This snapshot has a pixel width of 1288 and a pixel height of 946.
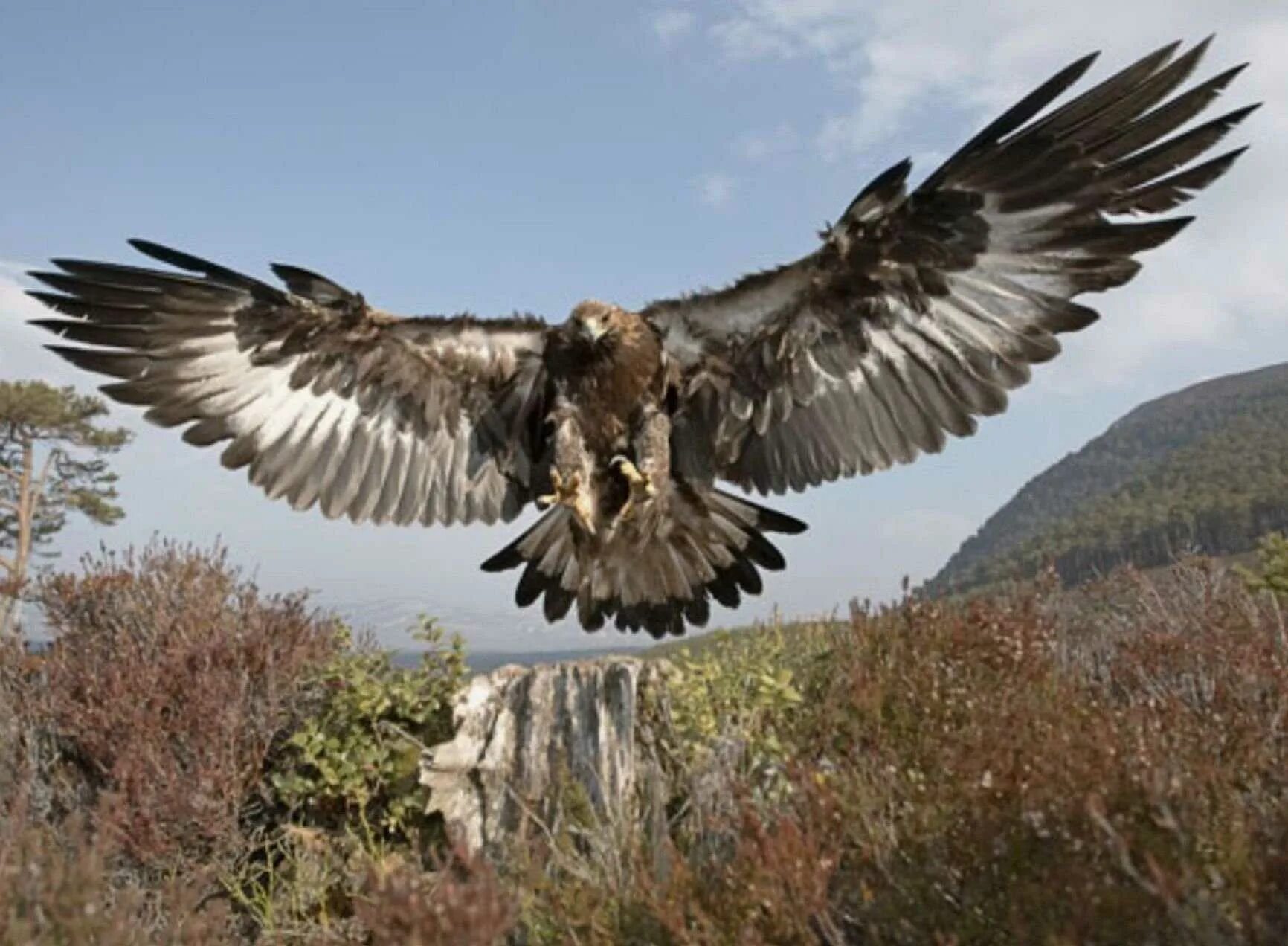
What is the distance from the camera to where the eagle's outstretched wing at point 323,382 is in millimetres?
5898

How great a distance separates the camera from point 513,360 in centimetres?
633

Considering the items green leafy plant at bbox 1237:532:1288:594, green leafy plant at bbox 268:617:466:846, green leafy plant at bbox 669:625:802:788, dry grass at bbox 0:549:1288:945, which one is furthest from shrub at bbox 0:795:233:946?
green leafy plant at bbox 1237:532:1288:594

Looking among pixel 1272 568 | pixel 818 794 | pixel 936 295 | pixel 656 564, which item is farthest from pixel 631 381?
pixel 1272 568

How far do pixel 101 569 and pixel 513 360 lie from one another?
3550 mm

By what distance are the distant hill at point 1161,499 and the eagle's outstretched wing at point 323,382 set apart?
9.61 ft

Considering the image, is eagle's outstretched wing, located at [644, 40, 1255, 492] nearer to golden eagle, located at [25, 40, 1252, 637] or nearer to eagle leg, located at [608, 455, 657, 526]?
golden eagle, located at [25, 40, 1252, 637]

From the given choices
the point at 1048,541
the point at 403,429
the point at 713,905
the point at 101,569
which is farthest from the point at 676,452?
the point at 1048,541

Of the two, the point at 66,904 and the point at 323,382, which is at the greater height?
the point at 323,382

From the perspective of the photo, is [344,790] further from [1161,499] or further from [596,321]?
[1161,499]

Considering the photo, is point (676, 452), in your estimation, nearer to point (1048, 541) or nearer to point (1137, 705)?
point (1137, 705)

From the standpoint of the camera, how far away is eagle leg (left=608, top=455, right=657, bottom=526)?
5953mm

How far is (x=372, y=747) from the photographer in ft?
20.0

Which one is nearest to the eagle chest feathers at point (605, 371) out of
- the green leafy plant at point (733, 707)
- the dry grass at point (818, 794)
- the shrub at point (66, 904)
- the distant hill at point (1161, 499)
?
the green leafy plant at point (733, 707)

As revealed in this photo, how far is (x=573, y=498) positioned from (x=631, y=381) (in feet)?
2.39
